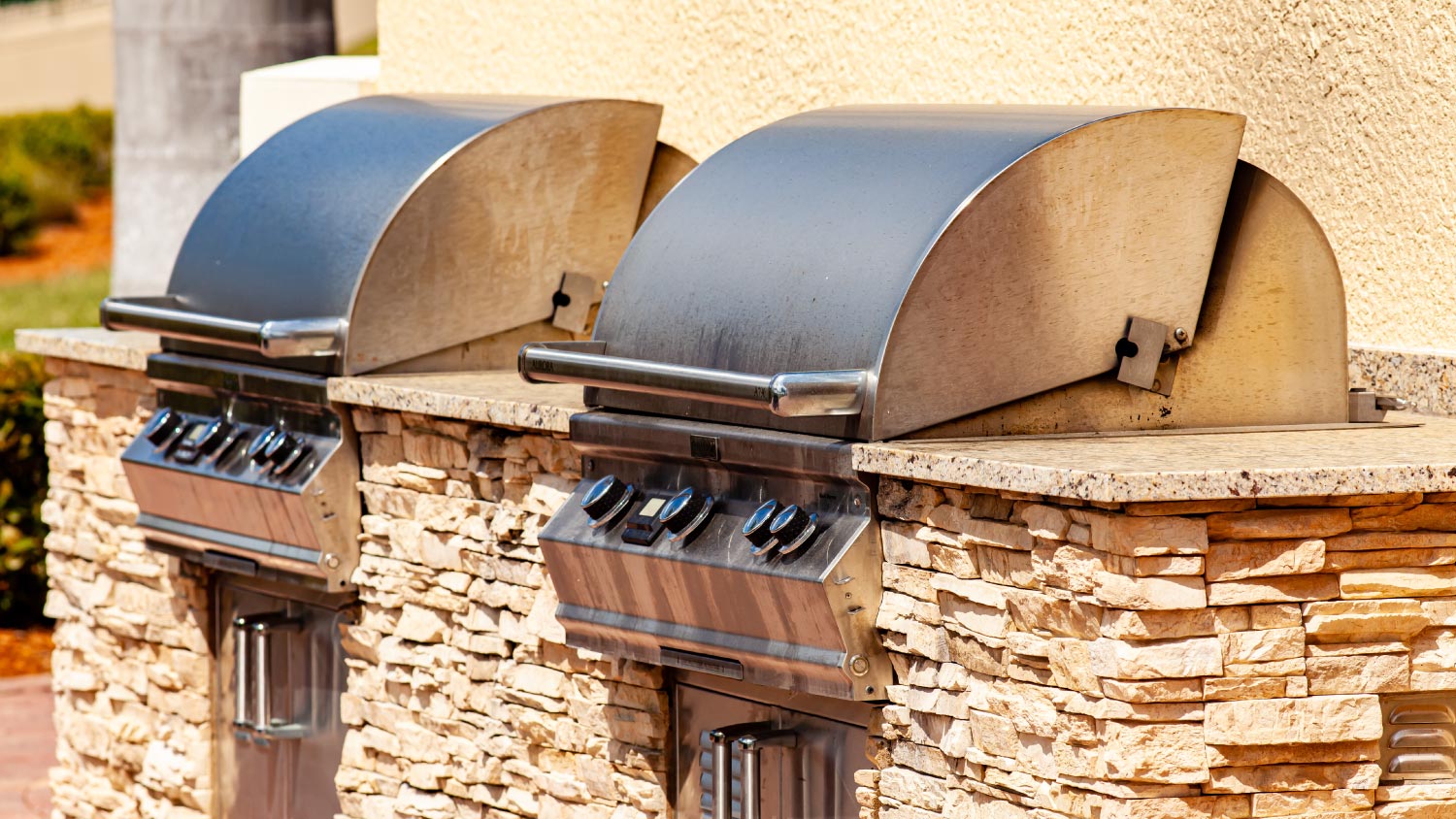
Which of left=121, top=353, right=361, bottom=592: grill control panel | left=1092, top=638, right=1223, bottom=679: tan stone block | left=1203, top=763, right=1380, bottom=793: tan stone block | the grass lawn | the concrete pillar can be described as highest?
the grass lawn

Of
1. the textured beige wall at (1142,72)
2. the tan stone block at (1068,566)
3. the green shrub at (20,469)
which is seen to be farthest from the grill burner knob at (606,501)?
the green shrub at (20,469)

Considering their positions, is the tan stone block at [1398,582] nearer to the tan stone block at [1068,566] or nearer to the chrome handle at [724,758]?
the tan stone block at [1068,566]

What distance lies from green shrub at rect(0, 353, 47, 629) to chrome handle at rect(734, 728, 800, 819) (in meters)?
7.34

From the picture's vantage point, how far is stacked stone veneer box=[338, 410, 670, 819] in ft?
15.6

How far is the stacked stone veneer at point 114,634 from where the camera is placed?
6.17m

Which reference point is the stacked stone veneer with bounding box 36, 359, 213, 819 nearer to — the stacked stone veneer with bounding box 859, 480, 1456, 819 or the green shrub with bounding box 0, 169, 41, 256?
the stacked stone veneer with bounding box 859, 480, 1456, 819

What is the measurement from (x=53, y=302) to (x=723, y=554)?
18832 millimetres

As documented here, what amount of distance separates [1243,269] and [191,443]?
313cm

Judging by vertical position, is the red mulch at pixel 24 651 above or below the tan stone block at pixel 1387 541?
below

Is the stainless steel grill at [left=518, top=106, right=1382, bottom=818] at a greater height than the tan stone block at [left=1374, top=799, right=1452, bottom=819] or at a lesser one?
greater

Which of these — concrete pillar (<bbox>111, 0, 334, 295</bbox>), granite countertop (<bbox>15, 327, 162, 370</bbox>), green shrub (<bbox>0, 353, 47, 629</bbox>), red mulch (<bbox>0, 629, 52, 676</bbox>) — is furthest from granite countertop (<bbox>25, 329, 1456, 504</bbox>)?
green shrub (<bbox>0, 353, 47, 629</bbox>)

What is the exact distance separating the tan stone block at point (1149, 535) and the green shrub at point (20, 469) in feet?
27.4

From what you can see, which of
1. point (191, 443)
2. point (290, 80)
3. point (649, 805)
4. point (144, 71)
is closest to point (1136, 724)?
point (649, 805)

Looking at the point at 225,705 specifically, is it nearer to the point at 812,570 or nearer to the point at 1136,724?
the point at 812,570
